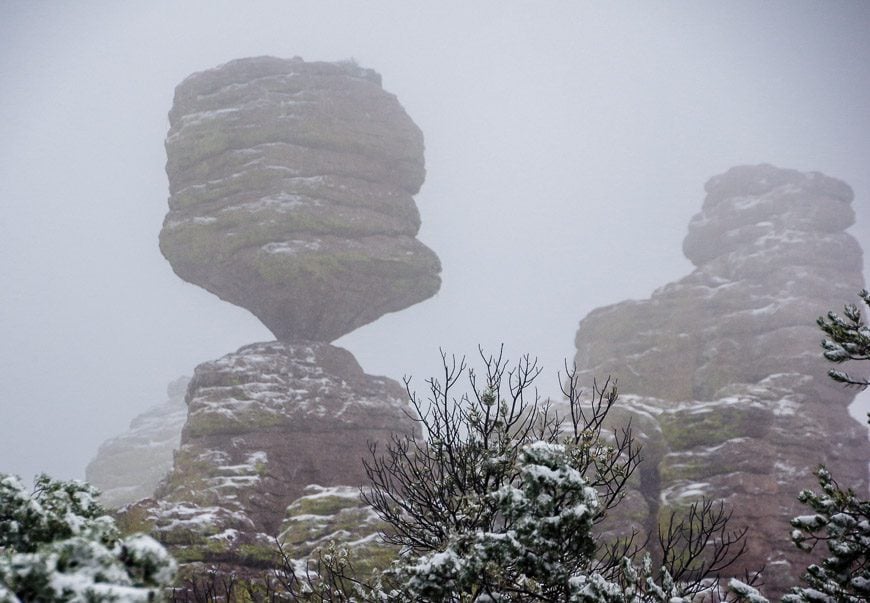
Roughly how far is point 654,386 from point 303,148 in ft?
105

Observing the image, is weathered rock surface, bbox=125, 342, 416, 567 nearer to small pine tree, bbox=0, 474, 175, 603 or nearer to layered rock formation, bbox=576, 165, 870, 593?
layered rock formation, bbox=576, 165, 870, 593

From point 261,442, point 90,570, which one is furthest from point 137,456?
point 90,570

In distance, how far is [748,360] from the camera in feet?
134

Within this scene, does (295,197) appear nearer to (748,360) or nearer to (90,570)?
(748,360)

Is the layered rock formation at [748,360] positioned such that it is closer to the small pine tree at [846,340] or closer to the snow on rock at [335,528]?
the snow on rock at [335,528]

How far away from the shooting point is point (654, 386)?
42.5 meters

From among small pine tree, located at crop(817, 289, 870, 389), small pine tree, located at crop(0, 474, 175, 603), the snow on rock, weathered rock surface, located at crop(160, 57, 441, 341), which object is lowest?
the snow on rock

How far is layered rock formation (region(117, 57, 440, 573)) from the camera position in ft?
96.8

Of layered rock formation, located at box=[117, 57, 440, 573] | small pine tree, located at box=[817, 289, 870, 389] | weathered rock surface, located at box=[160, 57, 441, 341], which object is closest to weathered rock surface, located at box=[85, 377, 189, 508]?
weathered rock surface, located at box=[160, 57, 441, 341]

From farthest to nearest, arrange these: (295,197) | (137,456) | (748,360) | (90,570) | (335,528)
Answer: (137,456) → (748,360) → (295,197) → (335,528) → (90,570)

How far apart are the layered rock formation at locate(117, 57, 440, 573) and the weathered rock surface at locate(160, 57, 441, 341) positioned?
0.10 metres

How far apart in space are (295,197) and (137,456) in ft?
170

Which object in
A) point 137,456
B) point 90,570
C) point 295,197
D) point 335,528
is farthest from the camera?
point 137,456

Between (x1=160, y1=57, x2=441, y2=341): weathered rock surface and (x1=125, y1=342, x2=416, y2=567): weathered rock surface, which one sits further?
(x1=160, y1=57, x2=441, y2=341): weathered rock surface
